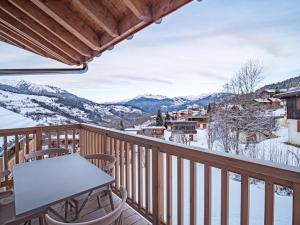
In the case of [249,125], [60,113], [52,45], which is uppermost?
[52,45]

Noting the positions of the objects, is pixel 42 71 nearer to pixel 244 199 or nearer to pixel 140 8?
pixel 140 8

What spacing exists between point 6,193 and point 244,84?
1183 centimetres

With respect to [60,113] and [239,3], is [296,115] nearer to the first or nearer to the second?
[239,3]

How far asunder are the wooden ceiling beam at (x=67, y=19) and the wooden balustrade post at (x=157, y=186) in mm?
1991

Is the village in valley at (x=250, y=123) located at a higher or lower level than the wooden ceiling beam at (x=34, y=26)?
lower

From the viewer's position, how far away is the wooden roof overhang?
219 cm

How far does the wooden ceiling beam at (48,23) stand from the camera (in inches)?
105

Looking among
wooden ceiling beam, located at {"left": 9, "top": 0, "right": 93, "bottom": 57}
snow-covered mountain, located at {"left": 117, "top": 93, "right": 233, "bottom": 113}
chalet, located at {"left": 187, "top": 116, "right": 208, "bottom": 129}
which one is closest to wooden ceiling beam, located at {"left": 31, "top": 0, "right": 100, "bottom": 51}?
wooden ceiling beam, located at {"left": 9, "top": 0, "right": 93, "bottom": 57}

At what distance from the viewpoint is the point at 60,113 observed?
618 centimetres

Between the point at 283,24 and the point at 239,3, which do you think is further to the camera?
the point at 283,24

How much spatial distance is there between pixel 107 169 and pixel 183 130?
5465 mm

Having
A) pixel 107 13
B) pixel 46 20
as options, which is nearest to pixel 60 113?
pixel 46 20

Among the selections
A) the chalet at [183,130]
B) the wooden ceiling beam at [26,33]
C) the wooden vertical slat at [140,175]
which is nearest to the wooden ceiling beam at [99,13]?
the wooden ceiling beam at [26,33]

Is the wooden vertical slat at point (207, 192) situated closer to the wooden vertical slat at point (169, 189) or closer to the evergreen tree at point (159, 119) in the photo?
the wooden vertical slat at point (169, 189)
